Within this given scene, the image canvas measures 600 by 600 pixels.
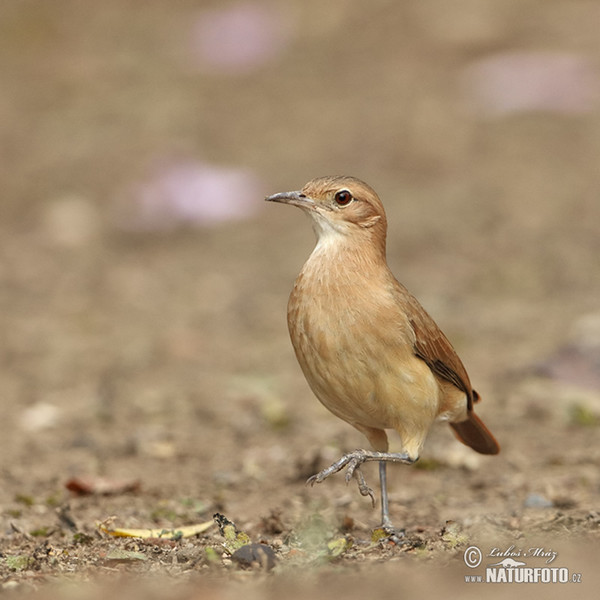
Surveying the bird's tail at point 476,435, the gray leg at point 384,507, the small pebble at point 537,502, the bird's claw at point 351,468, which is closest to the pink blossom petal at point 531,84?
the bird's tail at point 476,435

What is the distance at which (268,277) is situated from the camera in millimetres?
11133

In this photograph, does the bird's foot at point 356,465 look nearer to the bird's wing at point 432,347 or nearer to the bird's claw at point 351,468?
the bird's claw at point 351,468

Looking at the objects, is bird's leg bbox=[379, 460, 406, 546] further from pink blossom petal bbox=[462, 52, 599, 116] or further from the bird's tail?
pink blossom petal bbox=[462, 52, 599, 116]

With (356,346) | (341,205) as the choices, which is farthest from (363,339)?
(341,205)

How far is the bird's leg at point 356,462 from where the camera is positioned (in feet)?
16.3

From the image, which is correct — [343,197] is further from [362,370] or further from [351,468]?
[351,468]

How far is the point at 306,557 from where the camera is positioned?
4.69 meters

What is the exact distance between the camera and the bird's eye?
5570mm

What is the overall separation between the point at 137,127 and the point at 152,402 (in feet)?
23.8

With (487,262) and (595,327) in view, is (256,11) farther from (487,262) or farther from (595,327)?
(595,327)

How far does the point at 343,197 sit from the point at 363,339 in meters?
0.85

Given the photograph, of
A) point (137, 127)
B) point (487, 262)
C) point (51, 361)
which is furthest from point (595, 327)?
point (137, 127)

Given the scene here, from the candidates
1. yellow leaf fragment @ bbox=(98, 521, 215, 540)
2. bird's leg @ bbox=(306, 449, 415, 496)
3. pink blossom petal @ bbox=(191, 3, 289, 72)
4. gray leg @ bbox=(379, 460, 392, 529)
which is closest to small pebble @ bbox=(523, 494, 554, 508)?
gray leg @ bbox=(379, 460, 392, 529)

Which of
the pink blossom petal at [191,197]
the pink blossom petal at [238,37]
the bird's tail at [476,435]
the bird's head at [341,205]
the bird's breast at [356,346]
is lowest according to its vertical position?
the bird's tail at [476,435]
